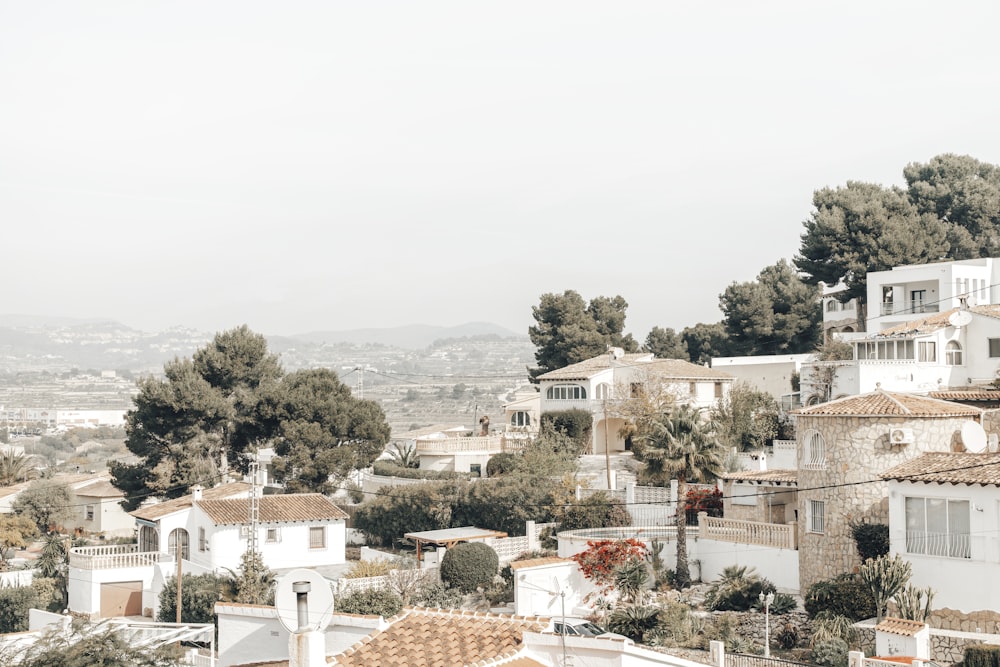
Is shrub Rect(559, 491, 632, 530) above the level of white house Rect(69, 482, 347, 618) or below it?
above

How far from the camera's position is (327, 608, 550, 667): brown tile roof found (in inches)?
706

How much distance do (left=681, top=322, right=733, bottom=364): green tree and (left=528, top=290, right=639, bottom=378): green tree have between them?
5.67 meters

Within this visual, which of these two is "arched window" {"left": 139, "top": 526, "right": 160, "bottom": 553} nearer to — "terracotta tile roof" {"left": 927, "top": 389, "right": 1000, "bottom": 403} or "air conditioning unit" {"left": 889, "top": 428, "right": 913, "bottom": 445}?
"air conditioning unit" {"left": 889, "top": 428, "right": 913, "bottom": 445}

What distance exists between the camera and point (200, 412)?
5566 centimetres

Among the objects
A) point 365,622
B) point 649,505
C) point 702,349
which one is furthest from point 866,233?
point 365,622

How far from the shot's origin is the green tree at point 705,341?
251ft

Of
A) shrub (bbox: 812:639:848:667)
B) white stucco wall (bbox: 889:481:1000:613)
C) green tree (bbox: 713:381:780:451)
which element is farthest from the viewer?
green tree (bbox: 713:381:780:451)

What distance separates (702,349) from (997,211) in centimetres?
2001

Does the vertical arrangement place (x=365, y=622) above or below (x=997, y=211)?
below

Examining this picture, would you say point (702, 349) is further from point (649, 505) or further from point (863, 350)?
point (649, 505)

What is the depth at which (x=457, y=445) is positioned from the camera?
57.9 metres

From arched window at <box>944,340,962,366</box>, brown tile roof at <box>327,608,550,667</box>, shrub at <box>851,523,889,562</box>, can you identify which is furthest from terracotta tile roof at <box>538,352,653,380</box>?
brown tile roof at <box>327,608,550,667</box>

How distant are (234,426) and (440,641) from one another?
4023 centimetres

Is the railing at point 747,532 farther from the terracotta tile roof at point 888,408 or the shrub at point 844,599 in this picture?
the terracotta tile roof at point 888,408
